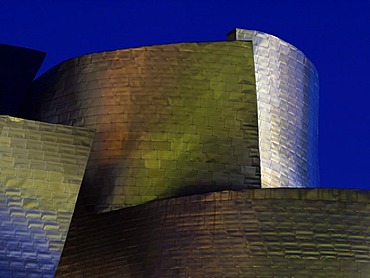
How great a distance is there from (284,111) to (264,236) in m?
3.80

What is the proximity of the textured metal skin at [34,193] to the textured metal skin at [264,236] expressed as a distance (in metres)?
1.29

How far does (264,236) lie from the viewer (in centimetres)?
1244

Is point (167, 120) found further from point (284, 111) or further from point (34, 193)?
point (34, 193)

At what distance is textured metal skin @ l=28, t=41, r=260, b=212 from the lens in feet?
47.8

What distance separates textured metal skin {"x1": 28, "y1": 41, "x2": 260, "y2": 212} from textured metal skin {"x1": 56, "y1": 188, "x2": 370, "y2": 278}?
1501 mm

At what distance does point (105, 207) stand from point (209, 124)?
205cm

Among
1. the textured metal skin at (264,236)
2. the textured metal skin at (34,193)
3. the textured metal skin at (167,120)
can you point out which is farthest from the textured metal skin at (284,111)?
the textured metal skin at (34,193)

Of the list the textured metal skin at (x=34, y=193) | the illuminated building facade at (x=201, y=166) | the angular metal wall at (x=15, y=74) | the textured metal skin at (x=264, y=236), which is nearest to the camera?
the textured metal skin at (x=264, y=236)

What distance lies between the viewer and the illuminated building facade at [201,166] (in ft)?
40.7

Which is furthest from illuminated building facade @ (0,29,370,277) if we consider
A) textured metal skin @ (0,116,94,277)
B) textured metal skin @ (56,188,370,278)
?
textured metal skin @ (0,116,94,277)

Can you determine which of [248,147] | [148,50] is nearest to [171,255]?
[248,147]

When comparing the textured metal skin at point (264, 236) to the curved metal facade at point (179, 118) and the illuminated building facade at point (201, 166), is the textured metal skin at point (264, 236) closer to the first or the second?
the illuminated building facade at point (201, 166)

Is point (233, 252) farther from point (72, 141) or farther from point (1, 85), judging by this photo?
point (1, 85)

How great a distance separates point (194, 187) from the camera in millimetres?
14477
